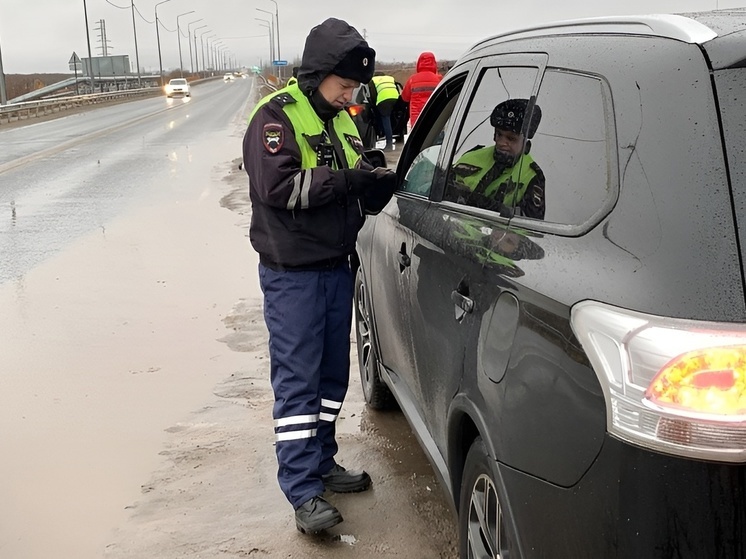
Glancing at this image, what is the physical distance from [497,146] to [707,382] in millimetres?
1274

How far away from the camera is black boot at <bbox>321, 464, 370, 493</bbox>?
12.0 ft

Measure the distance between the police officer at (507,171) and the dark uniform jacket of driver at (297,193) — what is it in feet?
1.86

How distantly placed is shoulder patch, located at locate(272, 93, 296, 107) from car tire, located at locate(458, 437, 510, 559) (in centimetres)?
158

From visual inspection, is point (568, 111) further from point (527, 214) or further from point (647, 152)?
point (647, 152)

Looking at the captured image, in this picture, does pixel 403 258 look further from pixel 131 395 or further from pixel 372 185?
pixel 131 395

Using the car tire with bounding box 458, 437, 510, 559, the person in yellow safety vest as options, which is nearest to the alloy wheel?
the car tire with bounding box 458, 437, 510, 559

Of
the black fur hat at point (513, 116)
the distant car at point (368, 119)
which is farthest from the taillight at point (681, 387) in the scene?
the distant car at point (368, 119)

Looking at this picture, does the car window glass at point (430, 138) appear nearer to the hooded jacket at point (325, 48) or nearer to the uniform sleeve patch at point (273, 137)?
the hooded jacket at point (325, 48)

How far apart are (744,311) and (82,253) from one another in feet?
26.9

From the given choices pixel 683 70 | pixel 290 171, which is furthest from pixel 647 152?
pixel 290 171

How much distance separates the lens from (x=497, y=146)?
2.59 metres

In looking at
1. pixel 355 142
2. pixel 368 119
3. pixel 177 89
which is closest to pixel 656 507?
pixel 355 142

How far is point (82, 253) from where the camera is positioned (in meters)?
8.73

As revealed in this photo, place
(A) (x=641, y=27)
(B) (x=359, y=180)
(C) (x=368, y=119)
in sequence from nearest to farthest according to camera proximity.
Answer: (A) (x=641, y=27)
(B) (x=359, y=180)
(C) (x=368, y=119)
